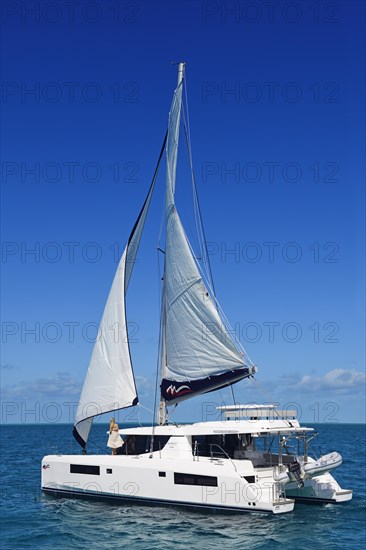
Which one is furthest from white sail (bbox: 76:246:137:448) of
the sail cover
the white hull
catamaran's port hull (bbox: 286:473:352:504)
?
catamaran's port hull (bbox: 286:473:352:504)

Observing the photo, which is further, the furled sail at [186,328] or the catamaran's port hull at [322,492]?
the furled sail at [186,328]

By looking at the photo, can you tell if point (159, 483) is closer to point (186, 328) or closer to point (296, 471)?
point (296, 471)

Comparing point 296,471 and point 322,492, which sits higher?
point 296,471

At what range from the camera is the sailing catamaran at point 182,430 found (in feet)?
68.9

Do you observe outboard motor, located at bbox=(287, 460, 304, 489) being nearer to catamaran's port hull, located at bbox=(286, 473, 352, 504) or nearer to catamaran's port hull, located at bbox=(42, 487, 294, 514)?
catamaran's port hull, located at bbox=(42, 487, 294, 514)

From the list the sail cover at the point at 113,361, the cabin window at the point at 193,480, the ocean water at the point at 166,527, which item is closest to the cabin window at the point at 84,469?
the ocean water at the point at 166,527

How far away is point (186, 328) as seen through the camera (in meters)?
24.5

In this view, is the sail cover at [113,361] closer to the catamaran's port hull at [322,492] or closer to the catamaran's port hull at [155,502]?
the catamaran's port hull at [155,502]

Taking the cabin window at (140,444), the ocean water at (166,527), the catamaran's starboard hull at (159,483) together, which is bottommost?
the ocean water at (166,527)

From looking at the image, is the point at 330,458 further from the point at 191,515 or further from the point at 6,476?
the point at 6,476

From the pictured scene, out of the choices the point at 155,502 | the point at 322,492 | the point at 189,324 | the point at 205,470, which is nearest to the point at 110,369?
the point at 189,324

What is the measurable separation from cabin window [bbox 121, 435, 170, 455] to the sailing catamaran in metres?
0.03

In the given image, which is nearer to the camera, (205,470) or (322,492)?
(205,470)

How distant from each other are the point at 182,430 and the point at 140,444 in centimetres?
207
